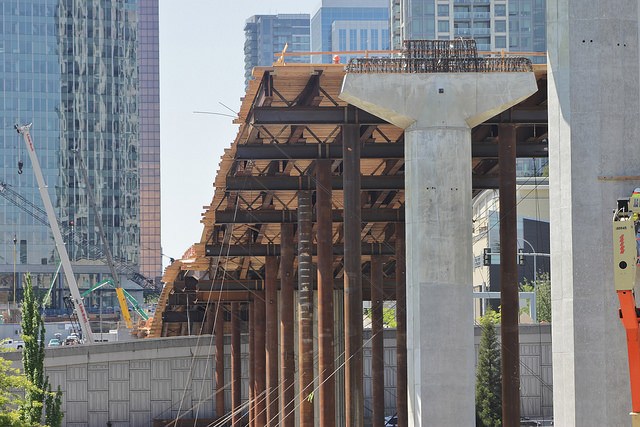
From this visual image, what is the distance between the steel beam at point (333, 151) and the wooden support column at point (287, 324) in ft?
50.7

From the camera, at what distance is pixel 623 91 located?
3158cm

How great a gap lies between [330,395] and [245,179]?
9416mm

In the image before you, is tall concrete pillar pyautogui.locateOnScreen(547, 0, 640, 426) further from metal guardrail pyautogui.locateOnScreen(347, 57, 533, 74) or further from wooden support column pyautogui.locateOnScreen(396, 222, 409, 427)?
wooden support column pyautogui.locateOnScreen(396, 222, 409, 427)

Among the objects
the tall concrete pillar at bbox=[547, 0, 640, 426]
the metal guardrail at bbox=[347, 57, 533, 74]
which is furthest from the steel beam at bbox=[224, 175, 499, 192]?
the tall concrete pillar at bbox=[547, 0, 640, 426]

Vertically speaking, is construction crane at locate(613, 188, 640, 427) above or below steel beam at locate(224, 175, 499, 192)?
below

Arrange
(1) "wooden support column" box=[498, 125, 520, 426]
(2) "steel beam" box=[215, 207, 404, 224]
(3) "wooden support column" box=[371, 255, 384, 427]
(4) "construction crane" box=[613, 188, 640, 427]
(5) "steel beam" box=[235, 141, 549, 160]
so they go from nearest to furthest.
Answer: (4) "construction crane" box=[613, 188, 640, 427], (1) "wooden support column" box=[498, 125, 520, 426], (5) "steel beam" box=[235, 141, 549, 160], (2) "steel beam" box=[215, 207, 404, 224], (3) "wooden support column" box=[371, 255, 384, 427]

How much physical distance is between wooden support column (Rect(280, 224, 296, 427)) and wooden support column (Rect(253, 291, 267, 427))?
8125mm

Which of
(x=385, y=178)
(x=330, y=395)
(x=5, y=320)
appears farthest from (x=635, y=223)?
(x=5, y=320)

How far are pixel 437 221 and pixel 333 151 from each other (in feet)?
36.5

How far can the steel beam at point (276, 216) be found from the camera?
62719mm

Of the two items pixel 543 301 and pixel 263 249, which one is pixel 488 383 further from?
pixel 543 301

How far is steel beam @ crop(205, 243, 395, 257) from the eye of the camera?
72.3 metres

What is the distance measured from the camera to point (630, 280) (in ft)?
91.5

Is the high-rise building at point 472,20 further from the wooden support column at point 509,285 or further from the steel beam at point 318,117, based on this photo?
the steel beam at point 318,117
